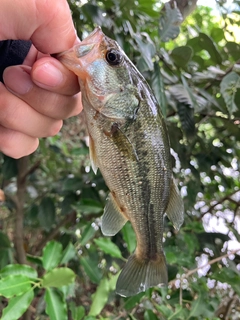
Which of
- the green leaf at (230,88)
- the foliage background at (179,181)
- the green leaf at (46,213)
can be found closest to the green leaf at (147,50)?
the foliage background at (179,181)

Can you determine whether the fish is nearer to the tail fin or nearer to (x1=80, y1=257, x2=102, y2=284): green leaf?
the tail fin

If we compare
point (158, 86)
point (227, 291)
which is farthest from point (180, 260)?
point (227, 291)

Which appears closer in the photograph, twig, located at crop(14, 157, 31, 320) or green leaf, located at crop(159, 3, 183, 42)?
green leaf, located at crop(159, 3, 183, 42)

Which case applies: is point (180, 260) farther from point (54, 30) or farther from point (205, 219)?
point (54, 30)

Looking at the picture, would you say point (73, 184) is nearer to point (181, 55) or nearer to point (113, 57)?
point (181, 55)

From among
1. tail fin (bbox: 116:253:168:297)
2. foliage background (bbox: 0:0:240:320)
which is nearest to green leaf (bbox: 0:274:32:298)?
foliage background (bbox: 0:0:240:320)

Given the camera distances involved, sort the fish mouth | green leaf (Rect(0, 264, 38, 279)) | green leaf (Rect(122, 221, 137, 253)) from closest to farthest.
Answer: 1. the fish mouth
2. green leaf (Rect(0, 264, 38, 279))
3. green leaf (Rect(122, 221, 137, 253))

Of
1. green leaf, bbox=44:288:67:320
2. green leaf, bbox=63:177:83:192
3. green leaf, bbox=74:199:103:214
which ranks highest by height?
green leaf, bbox=44:288:67:320


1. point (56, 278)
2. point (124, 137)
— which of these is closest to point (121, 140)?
point (124, 137)
